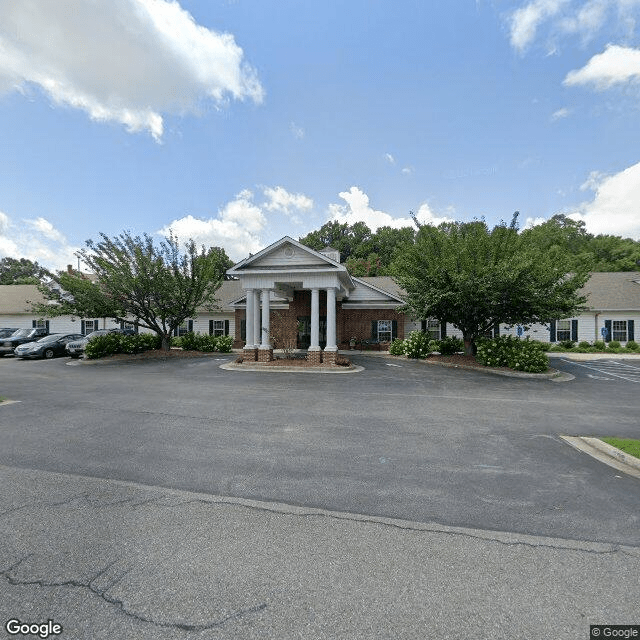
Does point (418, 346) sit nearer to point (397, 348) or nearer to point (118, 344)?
point (397, 348)

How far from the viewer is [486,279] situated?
16.5m

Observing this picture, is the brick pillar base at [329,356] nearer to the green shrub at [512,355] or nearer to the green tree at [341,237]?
the green shrub at [512,355]

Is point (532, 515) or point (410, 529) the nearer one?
point (410, 529)

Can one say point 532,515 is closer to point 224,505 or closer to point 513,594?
point 513,594

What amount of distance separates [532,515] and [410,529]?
147 centimetres

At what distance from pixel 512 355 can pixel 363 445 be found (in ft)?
42.6

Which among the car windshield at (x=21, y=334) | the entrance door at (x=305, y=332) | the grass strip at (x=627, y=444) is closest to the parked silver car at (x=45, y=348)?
the car windshield at (x=21, y=334)

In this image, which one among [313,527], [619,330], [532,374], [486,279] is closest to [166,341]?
[486,279]

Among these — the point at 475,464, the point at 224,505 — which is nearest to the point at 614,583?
the point at 475,464

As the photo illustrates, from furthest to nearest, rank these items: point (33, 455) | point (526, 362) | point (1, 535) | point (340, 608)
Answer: point (526, 362), point (33, 455), point (1, 535), point (340, 608)

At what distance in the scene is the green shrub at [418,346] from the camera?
21.1 m

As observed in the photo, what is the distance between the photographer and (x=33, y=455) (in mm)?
5871

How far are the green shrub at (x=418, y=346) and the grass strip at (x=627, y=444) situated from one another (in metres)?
14.4

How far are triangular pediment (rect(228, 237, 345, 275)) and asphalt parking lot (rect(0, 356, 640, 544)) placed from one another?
8051 mm
